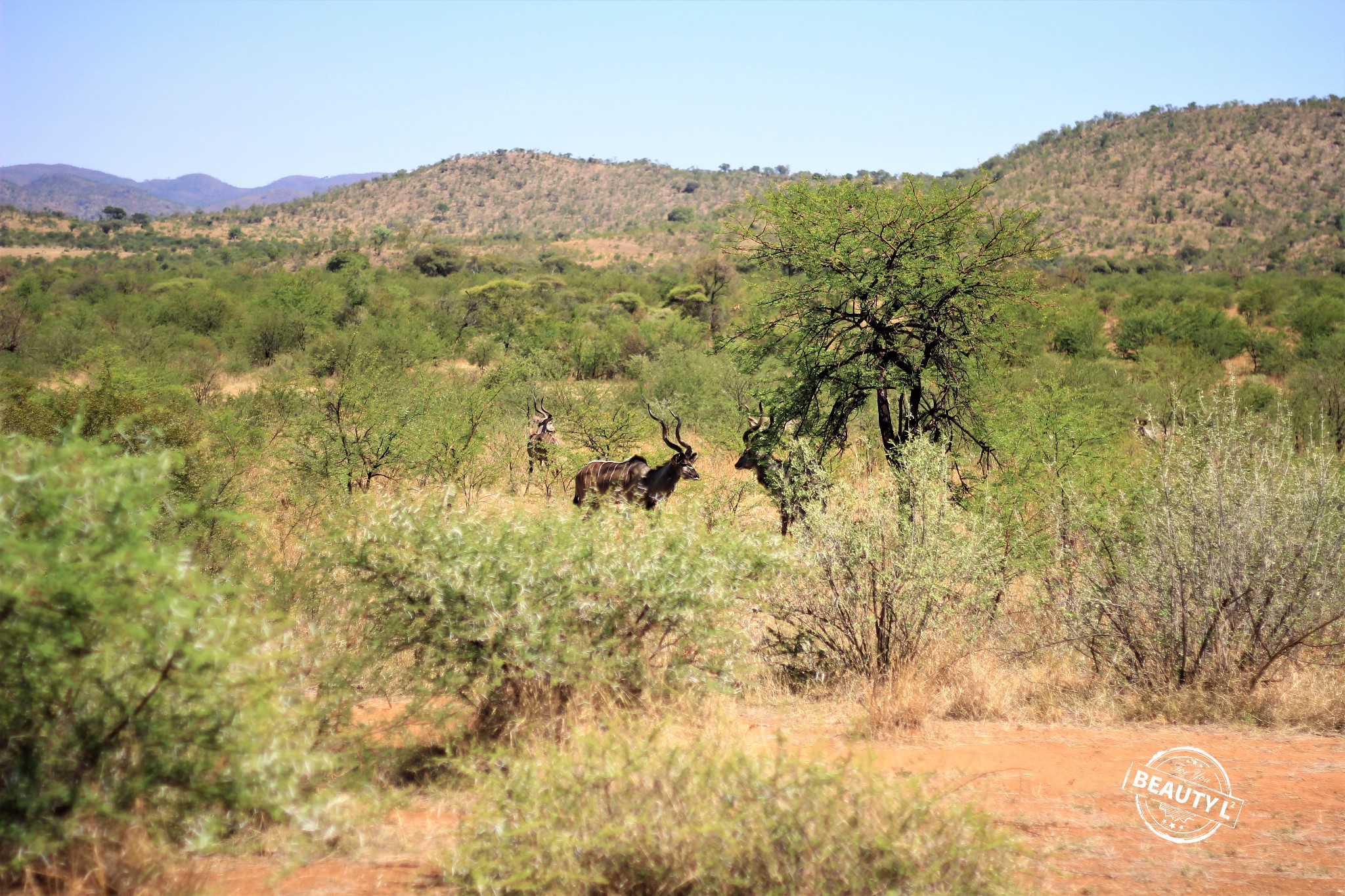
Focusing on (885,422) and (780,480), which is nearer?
(780,480)

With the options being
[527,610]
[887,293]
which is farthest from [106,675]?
[887,293]

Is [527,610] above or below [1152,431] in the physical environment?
below

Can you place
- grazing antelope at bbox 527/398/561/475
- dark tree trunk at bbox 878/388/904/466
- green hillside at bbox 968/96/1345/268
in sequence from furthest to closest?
green hillside at bbox 968/96/1345/268 < grazing antelope at bbox 527/398/561/475 < dark tree trunk at bbox 878/388/904/466

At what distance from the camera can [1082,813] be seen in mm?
4965

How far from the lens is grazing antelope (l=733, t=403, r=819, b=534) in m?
8.32

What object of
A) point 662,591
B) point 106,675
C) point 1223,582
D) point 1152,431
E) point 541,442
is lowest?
point 1223,582

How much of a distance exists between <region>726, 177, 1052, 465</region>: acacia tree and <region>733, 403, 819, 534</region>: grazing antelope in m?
0.48

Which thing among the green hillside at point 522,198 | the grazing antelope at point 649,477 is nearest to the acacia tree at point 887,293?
the grazing antelope at point 649,477

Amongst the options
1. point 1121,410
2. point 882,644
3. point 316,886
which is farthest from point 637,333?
point 316,886

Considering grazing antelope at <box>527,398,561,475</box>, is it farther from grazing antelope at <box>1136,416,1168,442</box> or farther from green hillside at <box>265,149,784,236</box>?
green hillside at <box>265,149,784,236</box>

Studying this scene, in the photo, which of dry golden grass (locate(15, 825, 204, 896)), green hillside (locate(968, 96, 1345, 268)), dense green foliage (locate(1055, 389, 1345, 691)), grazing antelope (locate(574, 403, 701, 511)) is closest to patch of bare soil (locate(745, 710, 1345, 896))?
dense green foliage (locate(1055, 389, 1345, 691))
